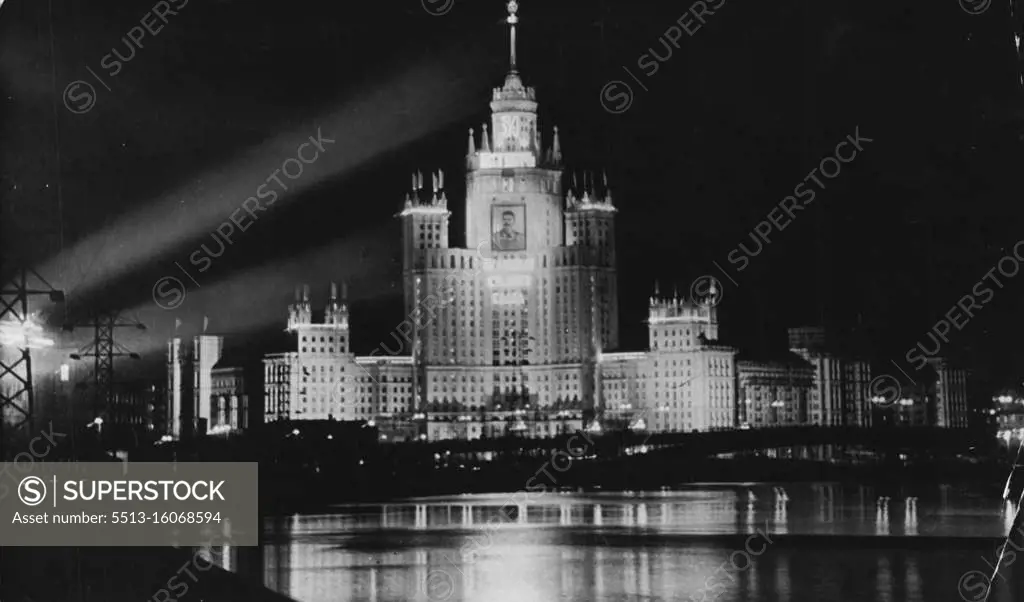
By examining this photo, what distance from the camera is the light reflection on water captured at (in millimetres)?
41406

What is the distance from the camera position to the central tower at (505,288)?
590 feet

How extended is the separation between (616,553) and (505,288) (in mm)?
127487

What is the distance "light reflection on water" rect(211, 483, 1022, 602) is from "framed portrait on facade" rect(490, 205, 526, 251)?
9563cm

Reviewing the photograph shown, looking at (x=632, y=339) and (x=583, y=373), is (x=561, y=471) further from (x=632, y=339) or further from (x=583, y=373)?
(x=632, y=339)

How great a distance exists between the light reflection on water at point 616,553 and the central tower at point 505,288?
94325 mm

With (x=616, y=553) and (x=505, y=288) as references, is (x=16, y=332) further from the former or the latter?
(x=505, y=288)

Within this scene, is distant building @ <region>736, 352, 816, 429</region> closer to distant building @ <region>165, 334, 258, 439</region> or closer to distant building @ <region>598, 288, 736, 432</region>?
distant building @ <region>598, 288, 736, 432</region>

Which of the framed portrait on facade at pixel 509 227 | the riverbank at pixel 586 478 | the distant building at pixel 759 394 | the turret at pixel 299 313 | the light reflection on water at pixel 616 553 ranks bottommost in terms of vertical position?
the light reflection on water at pixel 616 553

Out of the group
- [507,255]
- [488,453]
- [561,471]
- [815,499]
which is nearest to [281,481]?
[815,499]

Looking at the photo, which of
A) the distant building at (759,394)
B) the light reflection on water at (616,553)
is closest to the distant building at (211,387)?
the distant building at (759,394)

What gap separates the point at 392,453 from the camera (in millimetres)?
124562

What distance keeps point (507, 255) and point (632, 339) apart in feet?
69.2

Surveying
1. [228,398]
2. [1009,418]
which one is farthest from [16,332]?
[228,398]

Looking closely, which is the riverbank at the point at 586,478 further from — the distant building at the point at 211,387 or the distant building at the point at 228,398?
the distant building at the point at 228,398
